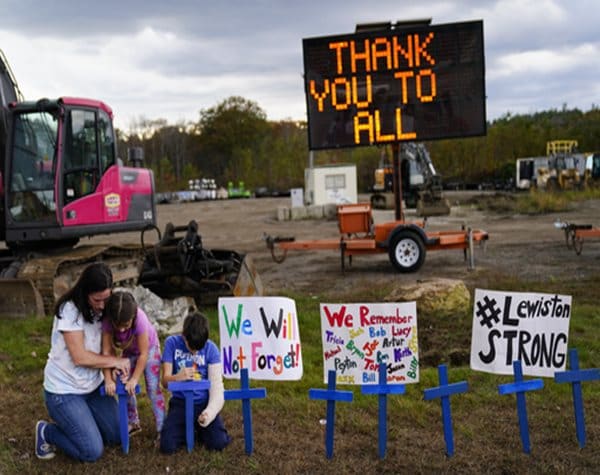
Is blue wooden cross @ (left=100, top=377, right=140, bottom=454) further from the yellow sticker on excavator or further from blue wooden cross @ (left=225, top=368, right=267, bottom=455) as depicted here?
the yellow sticker on excavator

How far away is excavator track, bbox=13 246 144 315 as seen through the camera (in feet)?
31.2

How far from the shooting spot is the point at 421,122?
38.6ft

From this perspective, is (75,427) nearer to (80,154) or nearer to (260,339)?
(260,339)

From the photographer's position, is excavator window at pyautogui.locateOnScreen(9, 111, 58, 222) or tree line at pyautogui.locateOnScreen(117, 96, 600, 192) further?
tree line at pyautogui.locateOnScreen(117, 96, 600, 192)

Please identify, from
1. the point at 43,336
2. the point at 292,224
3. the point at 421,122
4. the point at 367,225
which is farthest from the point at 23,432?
the point at 292,224

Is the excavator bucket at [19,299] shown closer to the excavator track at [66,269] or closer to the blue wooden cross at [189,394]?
the excavator track at [66,269]

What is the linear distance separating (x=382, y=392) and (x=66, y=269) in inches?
264

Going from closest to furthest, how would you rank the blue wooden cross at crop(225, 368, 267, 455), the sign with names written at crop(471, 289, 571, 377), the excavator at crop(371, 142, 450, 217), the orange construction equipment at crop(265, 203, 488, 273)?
the blue wooden cross at crop(225, 368, 267, 455) → the sign with names written at crop(471, 289, 571, 377) → the orange construction equipment at crop(265, 203, 488, 273) → the excavator at crop(371, 142, 450, 217)

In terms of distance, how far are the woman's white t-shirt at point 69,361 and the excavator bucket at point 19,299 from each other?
4917 mm

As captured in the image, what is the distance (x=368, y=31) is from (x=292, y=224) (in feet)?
55.0

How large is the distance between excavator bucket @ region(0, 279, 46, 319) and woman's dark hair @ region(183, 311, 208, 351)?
536 cm

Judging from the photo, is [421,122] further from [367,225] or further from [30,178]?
[30,178]

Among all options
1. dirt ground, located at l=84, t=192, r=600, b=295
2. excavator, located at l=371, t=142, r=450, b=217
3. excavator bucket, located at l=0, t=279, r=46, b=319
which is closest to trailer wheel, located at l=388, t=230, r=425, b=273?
dirt ground, located at l=84, t=192, r=600, b=295

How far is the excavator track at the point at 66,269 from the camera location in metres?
9.50
